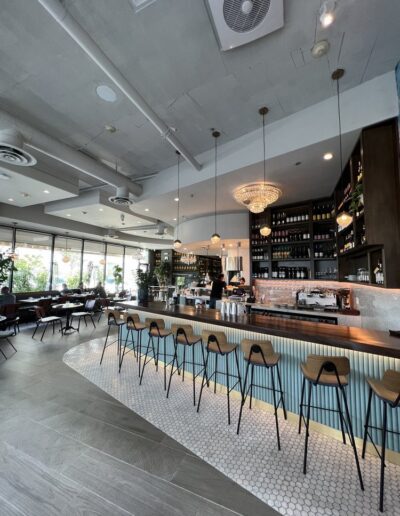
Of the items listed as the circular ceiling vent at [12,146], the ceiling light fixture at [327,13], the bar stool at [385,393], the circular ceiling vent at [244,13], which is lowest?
the bar stool at [385,393]

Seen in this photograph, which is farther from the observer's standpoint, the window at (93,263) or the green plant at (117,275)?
the green plant at (117,275)

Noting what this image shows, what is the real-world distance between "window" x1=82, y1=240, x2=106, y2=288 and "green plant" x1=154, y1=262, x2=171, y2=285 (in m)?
3.05

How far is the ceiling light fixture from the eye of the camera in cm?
188

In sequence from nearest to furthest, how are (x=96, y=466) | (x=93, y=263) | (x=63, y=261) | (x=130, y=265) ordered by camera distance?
(x=96, y=466)
(x=63, y=261)
(x=93, y=263)
(x=130, y=265)

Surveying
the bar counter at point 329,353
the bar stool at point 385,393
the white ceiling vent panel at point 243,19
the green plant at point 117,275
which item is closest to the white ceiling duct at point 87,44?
the white ceiling vent panel at point 243,19

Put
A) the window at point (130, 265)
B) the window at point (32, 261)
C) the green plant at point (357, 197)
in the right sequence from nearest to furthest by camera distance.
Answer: the green plant at point (357, 197), the window at point (32, 261), the window at point (130, 265)

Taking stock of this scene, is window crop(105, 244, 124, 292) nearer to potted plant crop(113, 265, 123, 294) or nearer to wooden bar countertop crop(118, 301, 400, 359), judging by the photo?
potted plant crop(113, 265, 123, 294)

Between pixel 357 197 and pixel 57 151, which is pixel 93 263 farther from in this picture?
pixel 357 197

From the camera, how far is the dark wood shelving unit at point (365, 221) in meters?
2.80

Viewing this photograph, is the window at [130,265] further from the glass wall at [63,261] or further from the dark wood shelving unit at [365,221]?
the dark wood shelving unit at [365,221]

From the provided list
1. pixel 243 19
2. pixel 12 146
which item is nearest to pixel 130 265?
pixel 12 146

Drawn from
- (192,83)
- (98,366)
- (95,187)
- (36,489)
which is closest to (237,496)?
(36,489)

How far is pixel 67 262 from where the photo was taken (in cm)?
1040

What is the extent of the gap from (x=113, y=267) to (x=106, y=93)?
10.8 metres
